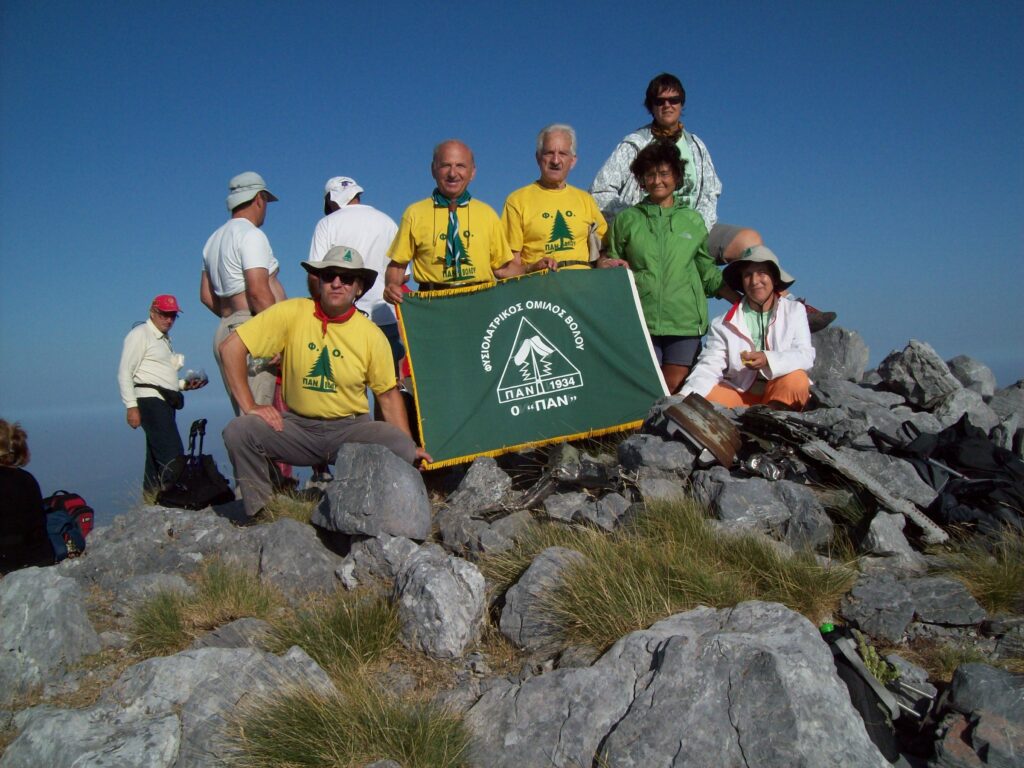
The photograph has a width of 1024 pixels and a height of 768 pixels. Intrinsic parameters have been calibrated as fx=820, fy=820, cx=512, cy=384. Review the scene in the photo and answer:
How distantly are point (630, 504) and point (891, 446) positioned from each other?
2.11 metres

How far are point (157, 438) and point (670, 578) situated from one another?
5.40 metres

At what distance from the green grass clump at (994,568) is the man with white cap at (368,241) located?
15.7ft

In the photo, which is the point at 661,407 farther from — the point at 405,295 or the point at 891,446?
the point at 405,295

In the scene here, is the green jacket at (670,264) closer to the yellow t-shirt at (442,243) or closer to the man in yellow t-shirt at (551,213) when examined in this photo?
the man in yellow t-shirt at (551,213)

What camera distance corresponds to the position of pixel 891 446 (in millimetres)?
6199

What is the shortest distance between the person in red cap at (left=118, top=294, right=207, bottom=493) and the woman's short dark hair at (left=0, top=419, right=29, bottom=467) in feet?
5.10

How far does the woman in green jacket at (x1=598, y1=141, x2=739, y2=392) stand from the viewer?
7.23 meters

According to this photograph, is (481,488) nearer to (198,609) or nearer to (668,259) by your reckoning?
(198,609)

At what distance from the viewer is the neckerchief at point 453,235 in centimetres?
698

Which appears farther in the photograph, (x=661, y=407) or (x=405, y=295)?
(x=405, y=295)

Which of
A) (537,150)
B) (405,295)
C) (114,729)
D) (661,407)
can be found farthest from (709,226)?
(114,729)

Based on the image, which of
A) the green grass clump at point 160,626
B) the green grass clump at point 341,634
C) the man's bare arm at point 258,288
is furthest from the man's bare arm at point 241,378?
the green grass clump at point 341,634

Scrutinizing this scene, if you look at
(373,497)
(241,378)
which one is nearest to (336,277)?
(241,378)

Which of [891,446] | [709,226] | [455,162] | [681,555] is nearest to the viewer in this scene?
[681,555]
